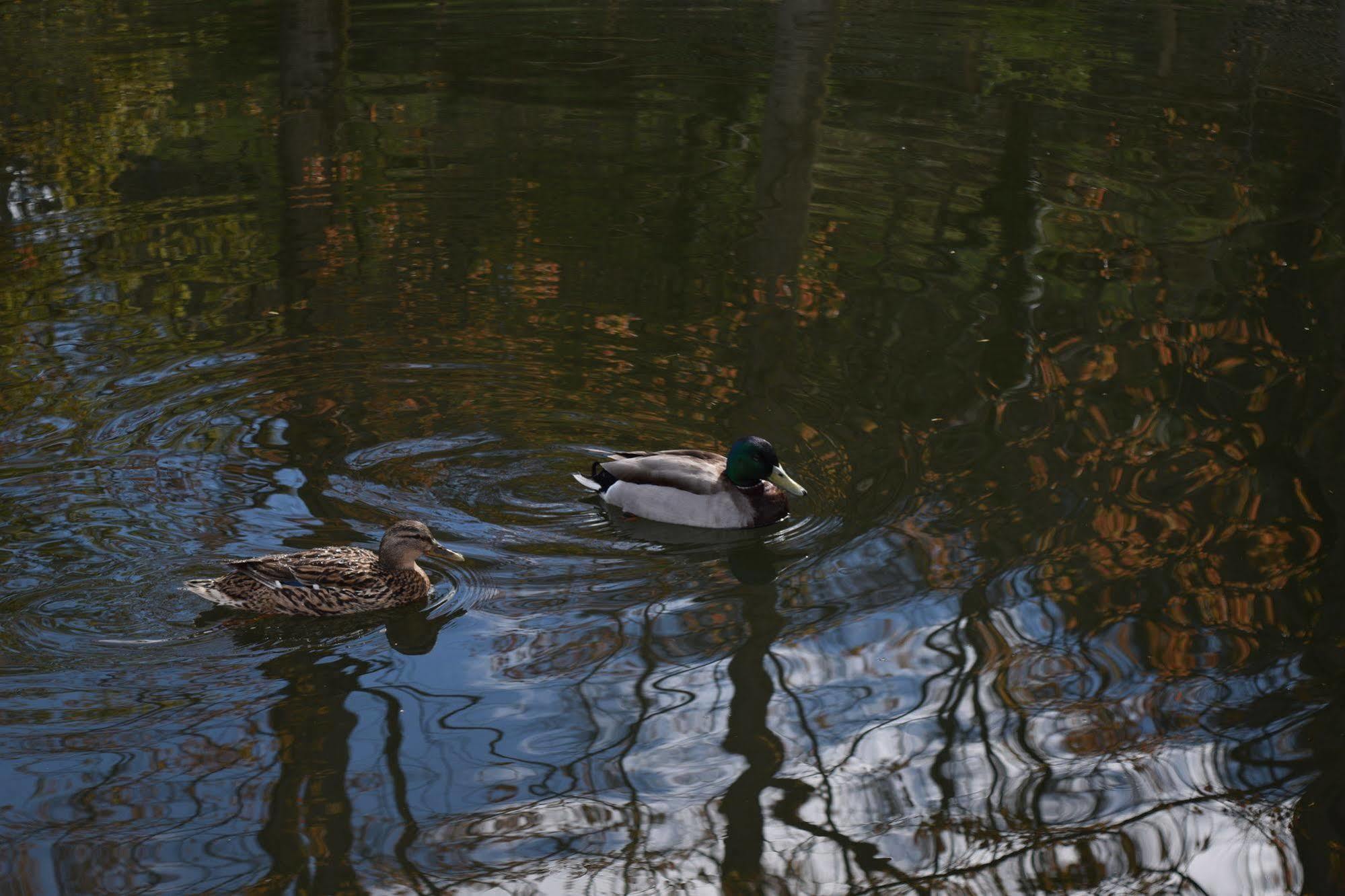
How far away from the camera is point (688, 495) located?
7828 mm

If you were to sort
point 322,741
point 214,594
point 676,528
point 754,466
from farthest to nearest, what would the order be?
point 676,528 → point 754,466 → point 214,594 → point 322,741

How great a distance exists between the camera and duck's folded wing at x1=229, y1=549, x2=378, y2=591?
21.6 ft

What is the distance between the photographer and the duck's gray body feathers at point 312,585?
659 centimetres

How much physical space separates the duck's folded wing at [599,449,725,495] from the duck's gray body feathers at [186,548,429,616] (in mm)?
1460

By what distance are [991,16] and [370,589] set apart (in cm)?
1686

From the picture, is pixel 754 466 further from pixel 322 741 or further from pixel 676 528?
pixel 322 741

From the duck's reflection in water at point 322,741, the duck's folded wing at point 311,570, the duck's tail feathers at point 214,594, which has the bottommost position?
the duck's reflection in water at point 322,741

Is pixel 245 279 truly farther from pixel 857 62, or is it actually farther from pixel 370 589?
pixel 857 62

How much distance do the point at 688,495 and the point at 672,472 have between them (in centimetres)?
15

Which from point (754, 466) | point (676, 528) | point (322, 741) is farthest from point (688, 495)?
point (322, 741)

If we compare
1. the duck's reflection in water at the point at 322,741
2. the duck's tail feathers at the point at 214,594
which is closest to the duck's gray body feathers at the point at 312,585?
the duck's tail feathers at the point at 214,594

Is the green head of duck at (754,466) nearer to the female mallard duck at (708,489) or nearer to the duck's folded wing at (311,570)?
the female mallard duck at (708,489)

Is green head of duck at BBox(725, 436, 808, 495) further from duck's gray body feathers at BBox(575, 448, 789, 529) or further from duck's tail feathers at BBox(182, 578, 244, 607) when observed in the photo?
duck's tail feathers at BBox(182, 578, 244, 607)

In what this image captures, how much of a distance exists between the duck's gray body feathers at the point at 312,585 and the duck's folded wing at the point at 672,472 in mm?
1460
